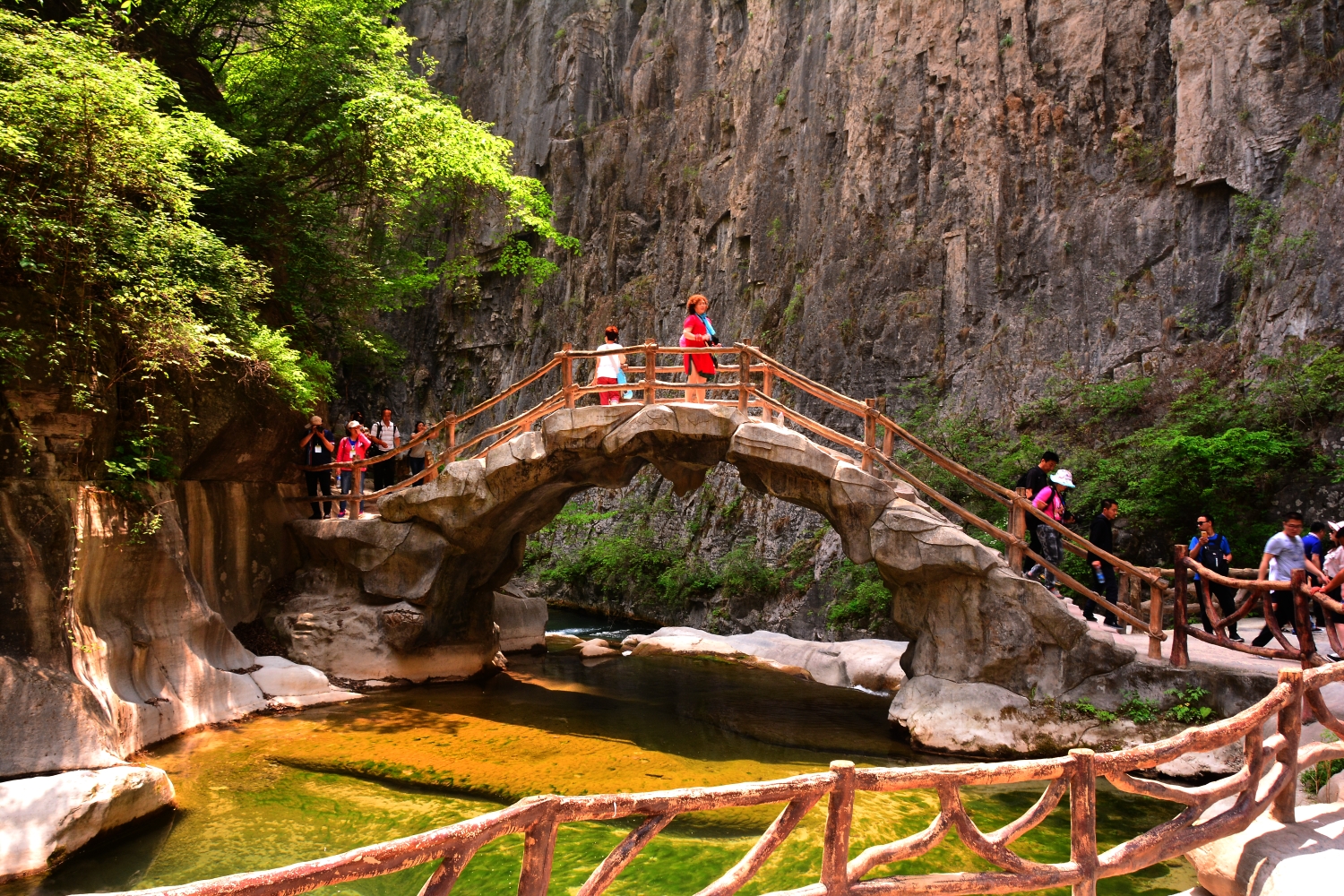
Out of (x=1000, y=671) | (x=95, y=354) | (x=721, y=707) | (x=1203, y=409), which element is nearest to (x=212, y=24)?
(x=95, y=354)

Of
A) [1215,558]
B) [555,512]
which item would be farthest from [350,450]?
[1215,558]

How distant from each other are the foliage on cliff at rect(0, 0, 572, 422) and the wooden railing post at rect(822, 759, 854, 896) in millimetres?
8427

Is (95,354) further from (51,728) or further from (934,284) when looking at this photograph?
(934,284)

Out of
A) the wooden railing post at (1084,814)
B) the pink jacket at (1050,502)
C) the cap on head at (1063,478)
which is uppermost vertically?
the cap on head at (1063,478)

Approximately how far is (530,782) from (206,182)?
372 inches

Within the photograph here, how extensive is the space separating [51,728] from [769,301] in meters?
18.7

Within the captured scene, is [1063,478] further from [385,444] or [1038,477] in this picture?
[385,444]

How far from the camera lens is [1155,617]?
391 inches

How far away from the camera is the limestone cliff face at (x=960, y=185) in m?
14.8

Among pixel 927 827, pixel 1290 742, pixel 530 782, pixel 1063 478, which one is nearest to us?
pixel 927 827

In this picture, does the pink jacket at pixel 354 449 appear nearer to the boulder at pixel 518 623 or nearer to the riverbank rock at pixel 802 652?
the boulder at pixel 518 623

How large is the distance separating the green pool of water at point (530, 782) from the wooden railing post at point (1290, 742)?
1.84m

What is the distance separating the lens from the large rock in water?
10562 mm

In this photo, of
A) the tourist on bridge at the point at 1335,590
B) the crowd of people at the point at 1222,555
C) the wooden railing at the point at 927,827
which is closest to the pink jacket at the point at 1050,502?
the crowd of people at the point at 1222,555
